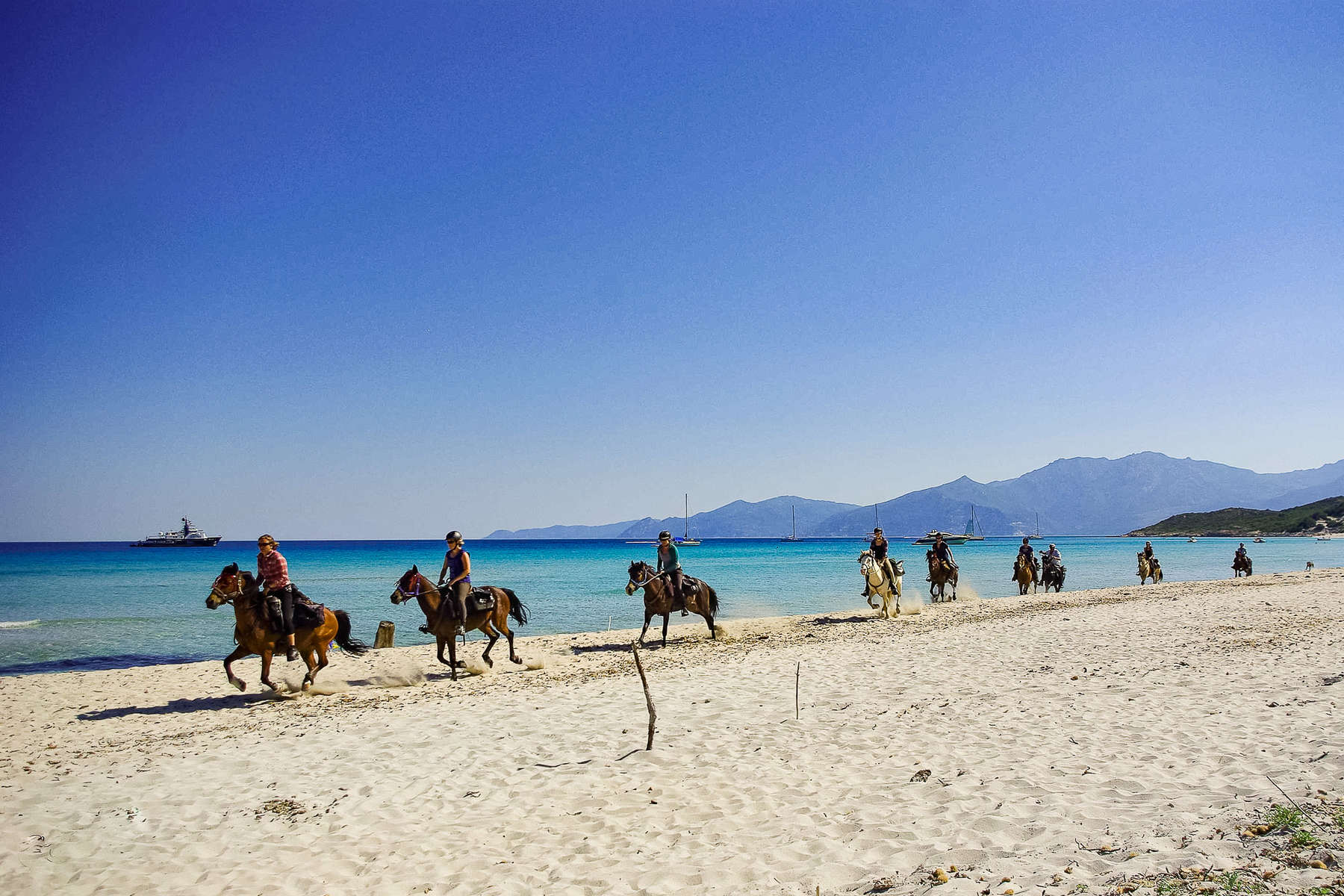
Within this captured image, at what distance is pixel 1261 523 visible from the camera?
143250 millimetres

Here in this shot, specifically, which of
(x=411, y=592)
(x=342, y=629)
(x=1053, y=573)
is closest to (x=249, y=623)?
(x=342, y=629)

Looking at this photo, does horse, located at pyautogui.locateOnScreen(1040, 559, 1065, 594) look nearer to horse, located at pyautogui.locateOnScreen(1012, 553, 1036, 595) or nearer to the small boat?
horse, located at pyautogui.locateOnScreen(1012, 553, 1036, 595)

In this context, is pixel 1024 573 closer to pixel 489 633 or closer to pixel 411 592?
pixel 489 633

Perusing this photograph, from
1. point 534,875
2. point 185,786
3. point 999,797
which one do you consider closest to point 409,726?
point 185,786

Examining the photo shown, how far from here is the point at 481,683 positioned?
13.3m

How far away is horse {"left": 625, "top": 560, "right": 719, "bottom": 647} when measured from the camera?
16.9 metres

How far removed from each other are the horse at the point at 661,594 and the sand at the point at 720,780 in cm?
374

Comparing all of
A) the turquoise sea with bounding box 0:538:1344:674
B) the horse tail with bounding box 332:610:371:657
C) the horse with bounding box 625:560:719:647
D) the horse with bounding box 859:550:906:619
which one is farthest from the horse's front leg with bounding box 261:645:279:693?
the horse with bounding box 859:550:906:619

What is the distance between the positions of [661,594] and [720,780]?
33.6 ft

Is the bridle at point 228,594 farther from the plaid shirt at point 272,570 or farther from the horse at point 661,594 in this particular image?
the horse at point 661,594

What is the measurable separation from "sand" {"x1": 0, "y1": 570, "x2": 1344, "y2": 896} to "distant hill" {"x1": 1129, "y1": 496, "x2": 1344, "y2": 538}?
14697 cm

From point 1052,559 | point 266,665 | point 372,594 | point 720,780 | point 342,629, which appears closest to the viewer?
point 720,780

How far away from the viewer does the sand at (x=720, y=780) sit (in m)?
5.16

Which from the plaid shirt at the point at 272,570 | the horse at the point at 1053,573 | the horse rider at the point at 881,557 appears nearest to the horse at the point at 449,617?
the plaid shirt at the point at 272,570
